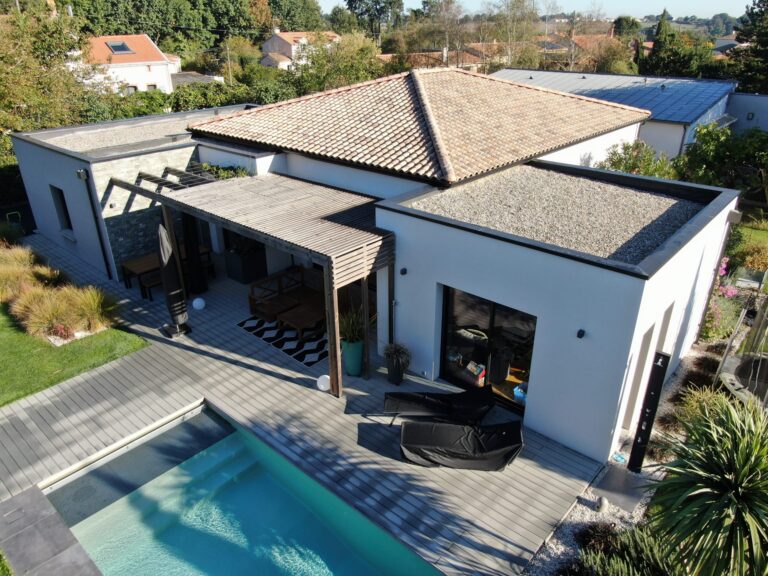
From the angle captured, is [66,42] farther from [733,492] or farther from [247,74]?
[733,492]

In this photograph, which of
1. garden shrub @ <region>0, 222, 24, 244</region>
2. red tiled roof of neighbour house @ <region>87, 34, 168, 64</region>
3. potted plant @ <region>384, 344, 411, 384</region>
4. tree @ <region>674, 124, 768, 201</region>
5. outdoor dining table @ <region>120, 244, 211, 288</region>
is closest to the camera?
potted plant @ <region>384, 344, 411, 384</region>

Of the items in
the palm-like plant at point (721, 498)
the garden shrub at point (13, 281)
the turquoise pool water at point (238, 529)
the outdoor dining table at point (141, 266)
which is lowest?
the turquoise pool water at point (238, 529)

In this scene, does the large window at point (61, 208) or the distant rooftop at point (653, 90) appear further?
the distant rooftop at point (653, 90)

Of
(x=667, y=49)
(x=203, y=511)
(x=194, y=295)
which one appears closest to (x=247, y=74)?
(x=667, y=49)

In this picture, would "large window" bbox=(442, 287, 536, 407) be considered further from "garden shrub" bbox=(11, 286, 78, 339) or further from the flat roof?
the flat roof

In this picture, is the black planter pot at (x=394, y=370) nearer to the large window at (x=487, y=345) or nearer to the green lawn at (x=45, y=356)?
the large window at (x=487, y=345)

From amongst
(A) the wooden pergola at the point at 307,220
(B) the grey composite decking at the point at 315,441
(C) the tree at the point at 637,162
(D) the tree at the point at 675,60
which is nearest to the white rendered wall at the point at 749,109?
(C) the tree at the point at 637,162

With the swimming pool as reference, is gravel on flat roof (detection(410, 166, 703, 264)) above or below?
above

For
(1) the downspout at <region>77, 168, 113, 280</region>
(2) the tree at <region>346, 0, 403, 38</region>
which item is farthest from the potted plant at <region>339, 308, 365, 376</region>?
(2) the tree at <region>346, 0, 403, 38</region>
